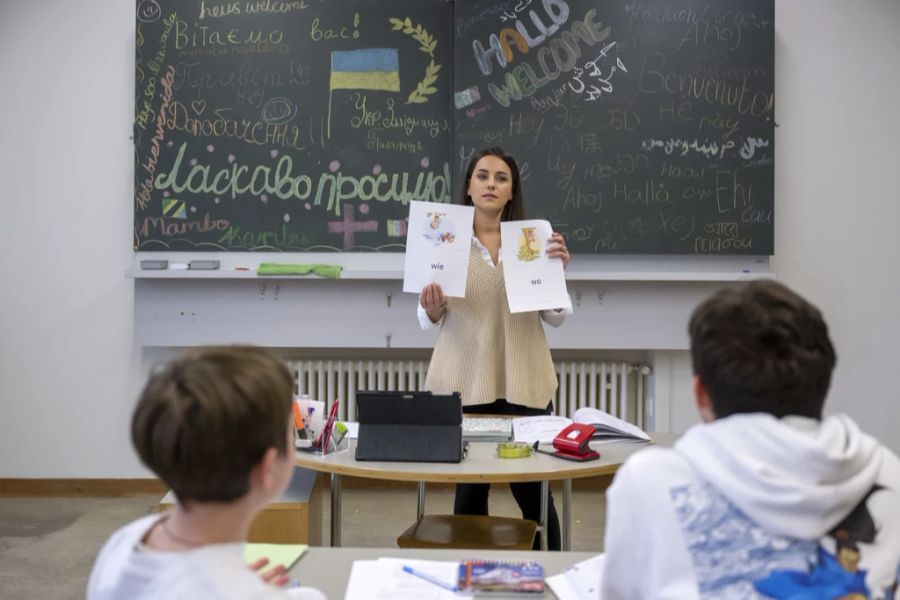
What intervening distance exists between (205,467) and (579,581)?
2.50 feet

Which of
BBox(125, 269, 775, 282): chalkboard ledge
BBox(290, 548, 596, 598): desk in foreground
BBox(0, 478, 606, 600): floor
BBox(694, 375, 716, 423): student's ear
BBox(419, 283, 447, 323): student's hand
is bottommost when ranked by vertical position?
BBox(0, 478, 606, 600): floor

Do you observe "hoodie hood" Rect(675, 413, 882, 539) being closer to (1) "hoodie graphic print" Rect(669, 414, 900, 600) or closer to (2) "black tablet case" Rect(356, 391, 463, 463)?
(1) "hoodie graphic print" Rect(669, 414, 900, 600)

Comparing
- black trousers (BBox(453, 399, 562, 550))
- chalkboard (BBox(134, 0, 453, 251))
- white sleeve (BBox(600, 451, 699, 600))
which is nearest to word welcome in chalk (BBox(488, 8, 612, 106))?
chalkboard (BBox(134, 0, 453, 251))

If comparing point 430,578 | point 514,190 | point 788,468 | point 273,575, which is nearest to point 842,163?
point 514,190

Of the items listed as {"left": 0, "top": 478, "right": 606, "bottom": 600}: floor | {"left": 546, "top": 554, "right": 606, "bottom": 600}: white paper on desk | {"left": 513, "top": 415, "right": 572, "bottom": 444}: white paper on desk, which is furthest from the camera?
{"left": 0, "top": 478, "right": 606, "bottom": 600}: floor

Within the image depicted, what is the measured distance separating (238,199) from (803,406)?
150 inches

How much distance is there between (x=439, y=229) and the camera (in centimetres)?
286

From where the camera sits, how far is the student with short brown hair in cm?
98

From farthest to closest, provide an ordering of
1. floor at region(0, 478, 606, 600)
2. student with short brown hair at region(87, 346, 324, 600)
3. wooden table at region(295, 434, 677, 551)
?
floor at region(0, 478, 606, 600) → wooden table at region(295, 434, 677, 551) → student with short brown hair at region(87, 346, 324, 600)

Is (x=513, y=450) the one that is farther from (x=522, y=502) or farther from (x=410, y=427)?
(x=522, y=502)

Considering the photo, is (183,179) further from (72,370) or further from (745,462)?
(745,462)

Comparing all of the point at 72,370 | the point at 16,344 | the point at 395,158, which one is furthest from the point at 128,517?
the point at 395,158

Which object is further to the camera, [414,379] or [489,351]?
→ [414,379]

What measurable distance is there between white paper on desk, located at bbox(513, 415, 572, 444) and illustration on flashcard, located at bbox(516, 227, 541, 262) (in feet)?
1.76
